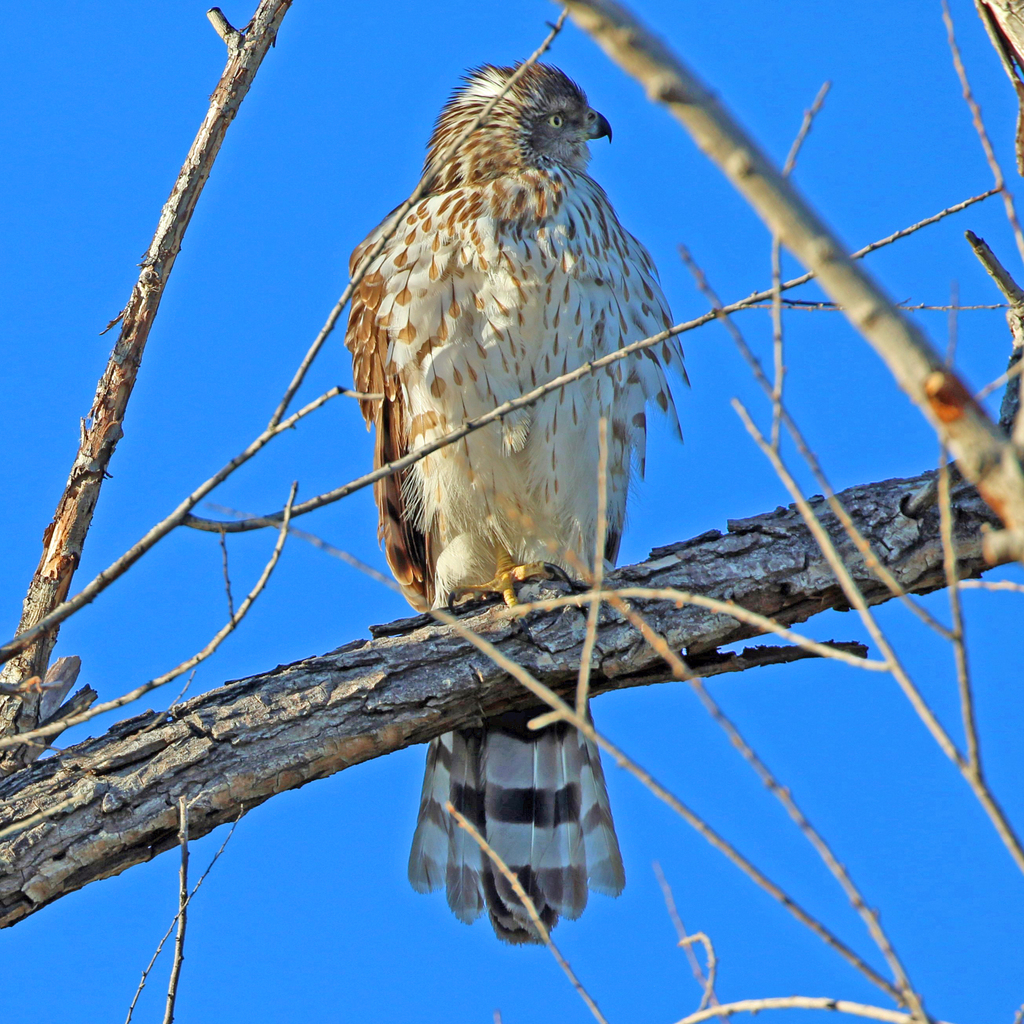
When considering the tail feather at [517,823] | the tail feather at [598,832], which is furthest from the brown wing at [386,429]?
the tail feather at [598,832]

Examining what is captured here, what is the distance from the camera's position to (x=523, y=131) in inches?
188

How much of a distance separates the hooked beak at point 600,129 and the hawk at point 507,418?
231 mm

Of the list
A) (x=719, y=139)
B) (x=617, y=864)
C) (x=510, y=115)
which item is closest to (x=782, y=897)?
(x=719, y=139)

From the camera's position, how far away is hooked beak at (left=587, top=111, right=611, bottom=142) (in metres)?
4.92

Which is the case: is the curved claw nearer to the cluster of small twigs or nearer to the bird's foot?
the bird's foot

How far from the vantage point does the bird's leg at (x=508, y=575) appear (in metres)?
4.05

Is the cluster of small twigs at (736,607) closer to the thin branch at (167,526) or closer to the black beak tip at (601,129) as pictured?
the thin branch at (167,526)

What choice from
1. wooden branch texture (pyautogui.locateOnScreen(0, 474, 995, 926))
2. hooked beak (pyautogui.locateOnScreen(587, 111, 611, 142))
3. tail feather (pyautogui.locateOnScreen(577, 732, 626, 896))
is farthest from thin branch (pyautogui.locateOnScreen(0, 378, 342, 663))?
hooked beak (pyautogui.locateOnScreen(587, 111, 611, 142))

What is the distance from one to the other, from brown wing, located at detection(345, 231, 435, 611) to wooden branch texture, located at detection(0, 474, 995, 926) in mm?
894

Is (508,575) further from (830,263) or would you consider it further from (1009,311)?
(830,263)

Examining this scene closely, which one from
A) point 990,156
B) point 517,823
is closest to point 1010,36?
point 990,156

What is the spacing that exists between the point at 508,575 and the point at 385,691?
1151 mm

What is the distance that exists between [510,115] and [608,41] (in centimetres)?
381

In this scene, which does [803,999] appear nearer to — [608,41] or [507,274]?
[608,41]
